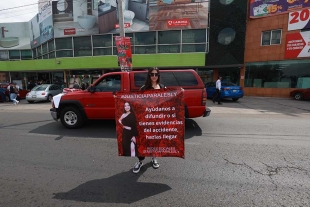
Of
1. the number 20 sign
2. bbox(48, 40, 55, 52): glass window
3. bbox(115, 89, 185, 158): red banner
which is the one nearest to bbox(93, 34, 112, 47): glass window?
bbox(48, 40, 55, 52): glass window

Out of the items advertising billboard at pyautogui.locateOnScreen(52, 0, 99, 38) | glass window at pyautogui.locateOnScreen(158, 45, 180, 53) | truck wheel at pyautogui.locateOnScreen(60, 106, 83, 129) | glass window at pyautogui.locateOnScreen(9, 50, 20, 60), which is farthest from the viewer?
glass window at pyautogui.locateOnScreen(9, 50, 20, 60)

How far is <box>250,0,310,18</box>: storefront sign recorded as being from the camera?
14242 mm

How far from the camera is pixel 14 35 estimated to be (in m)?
25.5

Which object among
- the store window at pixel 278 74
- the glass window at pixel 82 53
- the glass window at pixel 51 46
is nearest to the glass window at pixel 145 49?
the glass window at pixel 82 53

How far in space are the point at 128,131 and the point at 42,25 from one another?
2483 centimetres

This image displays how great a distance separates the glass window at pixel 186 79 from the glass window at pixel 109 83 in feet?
6.11

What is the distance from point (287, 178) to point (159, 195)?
219 cm

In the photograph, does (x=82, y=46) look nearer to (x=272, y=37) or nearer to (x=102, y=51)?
(x=102, y=51)

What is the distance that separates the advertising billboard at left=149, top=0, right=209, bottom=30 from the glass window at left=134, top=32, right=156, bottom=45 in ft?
2.45

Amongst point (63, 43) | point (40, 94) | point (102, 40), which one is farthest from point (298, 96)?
point (63, 43)

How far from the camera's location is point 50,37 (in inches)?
782

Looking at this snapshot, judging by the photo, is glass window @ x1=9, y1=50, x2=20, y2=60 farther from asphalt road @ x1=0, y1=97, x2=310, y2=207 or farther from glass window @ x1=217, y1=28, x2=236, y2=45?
glass window @ x1=217, y1=28, x2=236, y2=45

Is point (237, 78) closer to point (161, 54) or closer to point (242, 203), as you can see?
point (161, 54)

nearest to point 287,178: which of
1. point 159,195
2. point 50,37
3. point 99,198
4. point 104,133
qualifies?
point 159,195
